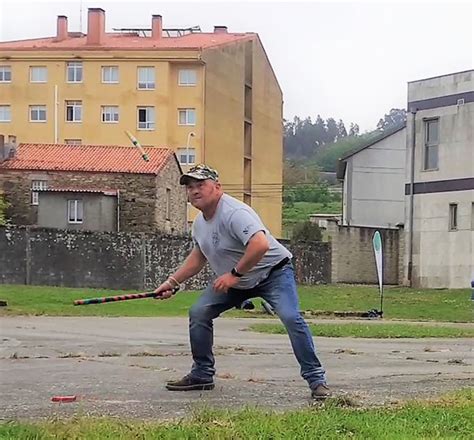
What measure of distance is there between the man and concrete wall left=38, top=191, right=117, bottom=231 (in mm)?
41227

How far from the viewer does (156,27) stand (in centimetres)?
7750

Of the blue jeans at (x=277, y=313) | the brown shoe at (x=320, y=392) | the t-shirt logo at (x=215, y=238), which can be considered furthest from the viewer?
the t-shirt logo at (x=215, y=238)

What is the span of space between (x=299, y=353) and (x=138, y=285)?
103 feet

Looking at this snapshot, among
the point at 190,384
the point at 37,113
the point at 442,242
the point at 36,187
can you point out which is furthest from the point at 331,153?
the point at 190,384

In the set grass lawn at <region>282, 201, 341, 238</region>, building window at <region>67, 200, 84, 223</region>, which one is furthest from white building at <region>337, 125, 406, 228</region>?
grass lawn at <region>282, 201, 341, 238</region>

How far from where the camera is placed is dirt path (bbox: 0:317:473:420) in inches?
296

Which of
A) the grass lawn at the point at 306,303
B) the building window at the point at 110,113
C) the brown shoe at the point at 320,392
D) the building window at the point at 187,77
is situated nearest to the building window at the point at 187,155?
the building window at the point at 187,77

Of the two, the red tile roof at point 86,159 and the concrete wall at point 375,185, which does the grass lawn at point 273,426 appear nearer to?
the red tile roof at point 86,159

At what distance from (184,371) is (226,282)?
7.79 ft

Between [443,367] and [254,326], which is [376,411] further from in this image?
[254,326]

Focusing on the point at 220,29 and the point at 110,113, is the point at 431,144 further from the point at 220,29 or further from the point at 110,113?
the point at 220,29

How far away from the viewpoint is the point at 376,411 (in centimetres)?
692

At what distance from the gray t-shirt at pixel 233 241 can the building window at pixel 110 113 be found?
212 ft

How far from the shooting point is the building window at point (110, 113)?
71.8 meters
